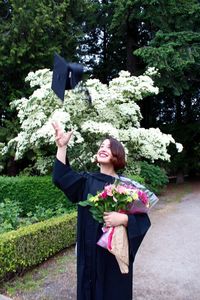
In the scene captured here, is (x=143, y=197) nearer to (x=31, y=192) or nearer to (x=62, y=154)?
(x=62, y=154)

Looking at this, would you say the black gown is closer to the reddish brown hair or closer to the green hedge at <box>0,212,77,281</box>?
the reddish brown hair

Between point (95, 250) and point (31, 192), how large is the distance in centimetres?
558

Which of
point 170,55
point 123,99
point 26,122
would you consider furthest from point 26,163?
point 170,55

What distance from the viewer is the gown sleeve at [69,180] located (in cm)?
226

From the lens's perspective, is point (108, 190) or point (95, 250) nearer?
point (108, 190)

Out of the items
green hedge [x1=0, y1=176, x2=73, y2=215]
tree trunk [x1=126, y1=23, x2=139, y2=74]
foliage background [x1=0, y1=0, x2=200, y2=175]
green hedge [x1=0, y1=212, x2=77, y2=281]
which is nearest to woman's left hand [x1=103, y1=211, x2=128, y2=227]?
green hedge [x1=0, y1=212, x2=77, y2=281]

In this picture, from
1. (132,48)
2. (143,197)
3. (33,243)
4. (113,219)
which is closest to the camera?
(113,219)

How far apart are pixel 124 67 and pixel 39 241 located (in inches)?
472

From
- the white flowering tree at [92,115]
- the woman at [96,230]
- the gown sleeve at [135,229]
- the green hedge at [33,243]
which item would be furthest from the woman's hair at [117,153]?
the white flowering tree at [92,115]

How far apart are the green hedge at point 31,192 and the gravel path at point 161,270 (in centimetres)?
215

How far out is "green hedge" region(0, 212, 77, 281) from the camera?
3.95 metres

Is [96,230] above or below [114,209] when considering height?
below

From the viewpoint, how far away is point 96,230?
225 centimetres

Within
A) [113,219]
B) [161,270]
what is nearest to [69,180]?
[113,219]
